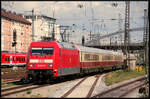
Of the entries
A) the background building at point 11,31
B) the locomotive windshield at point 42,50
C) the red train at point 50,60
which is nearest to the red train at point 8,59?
the background building at point 11,31

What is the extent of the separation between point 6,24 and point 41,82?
60155mm

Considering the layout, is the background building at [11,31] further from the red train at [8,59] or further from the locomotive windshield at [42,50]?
the locomotive windshield at [42,50]

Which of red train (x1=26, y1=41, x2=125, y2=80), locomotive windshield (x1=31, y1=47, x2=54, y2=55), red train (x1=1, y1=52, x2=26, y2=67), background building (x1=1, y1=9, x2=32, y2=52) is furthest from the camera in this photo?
background building (x1=1, y1=9, x2=32, y2=52)

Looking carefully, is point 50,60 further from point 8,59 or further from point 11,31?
point 11,31

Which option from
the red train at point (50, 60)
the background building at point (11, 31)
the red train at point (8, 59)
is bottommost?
the red train at point (8, 59)

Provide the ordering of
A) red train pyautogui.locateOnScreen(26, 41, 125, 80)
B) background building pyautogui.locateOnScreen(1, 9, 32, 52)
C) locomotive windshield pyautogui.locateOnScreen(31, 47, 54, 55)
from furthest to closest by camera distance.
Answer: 1. background building pyautogui.locateOnScreen(1, 9, 32, 52)
2. locomotive windshield pyautogui.locateOnScreen(31, 47, 54, 55)
3. red train pyautogui.locateOnScreen(26, 41, 125, 80)

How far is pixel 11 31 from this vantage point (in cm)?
8356

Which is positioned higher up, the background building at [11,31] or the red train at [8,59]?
the background building at [11,31]

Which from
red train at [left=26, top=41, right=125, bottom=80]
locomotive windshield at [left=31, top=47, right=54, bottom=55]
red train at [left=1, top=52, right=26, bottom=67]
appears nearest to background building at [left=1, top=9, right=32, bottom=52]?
red train at [left=1, top=52, right=26, bottom=67]

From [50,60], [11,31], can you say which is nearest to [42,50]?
[50,60]

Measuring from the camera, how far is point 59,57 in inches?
882

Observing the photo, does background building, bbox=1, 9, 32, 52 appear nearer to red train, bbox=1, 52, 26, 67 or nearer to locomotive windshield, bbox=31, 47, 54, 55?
red train, bbox=1, 52, 26, 67

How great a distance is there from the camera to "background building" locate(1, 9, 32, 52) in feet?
258

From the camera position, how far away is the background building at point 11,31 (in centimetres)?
7866
